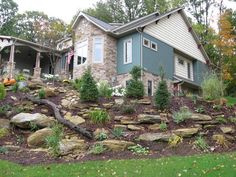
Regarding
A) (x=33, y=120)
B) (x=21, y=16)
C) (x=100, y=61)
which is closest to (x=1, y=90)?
(x=33, y=120)

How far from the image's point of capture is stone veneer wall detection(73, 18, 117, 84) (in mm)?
21859

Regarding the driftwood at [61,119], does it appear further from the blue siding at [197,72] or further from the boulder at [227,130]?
the blue siding at [197,72]

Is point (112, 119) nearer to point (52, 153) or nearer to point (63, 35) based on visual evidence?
point (52, 153)

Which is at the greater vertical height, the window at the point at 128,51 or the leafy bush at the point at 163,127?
the window at the point at 128,51

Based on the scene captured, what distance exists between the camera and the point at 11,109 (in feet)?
42.8

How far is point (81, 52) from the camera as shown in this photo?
2334 cm

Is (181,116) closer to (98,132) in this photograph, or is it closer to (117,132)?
(117,132)

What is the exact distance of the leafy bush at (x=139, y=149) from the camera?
956 cm

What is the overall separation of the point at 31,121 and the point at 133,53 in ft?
36.2

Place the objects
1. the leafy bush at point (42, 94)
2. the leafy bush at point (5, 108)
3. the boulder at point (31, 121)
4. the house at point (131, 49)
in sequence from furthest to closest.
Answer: the house at point (131, 49)
the leafy bush at point (42, 94)
the leafy bush at point (5, 108)
the boulder at point (31, 121)

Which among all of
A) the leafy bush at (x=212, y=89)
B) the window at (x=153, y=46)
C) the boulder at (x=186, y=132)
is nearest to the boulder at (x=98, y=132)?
the boulder at (x=186, y=132)

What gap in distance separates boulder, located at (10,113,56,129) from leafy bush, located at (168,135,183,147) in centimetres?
395

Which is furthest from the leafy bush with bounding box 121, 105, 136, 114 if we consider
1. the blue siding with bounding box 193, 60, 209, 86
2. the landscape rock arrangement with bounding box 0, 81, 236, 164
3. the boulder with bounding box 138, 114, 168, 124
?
the blue siding with bounding box 193, 60, 209, 86

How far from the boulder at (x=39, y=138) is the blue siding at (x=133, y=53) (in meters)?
11.2
